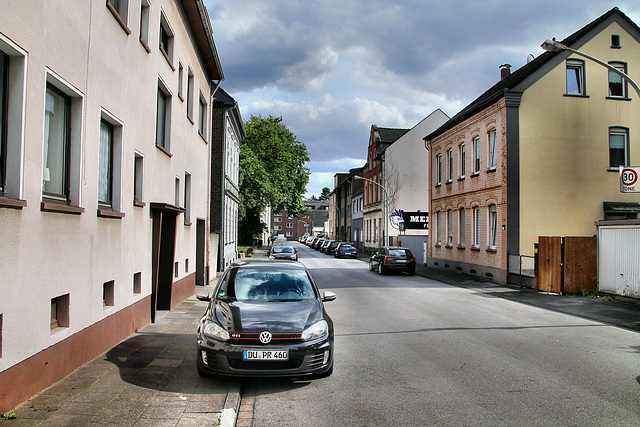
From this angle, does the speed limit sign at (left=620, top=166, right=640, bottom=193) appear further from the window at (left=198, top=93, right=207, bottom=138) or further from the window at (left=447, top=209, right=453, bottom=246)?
the window at (left=447, top=209, right=453, bottom=246)

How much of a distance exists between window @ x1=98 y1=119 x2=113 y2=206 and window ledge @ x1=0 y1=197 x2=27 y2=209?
326 centimetres

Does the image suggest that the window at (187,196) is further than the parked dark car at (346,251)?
No

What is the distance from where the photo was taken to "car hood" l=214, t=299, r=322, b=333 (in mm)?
6320

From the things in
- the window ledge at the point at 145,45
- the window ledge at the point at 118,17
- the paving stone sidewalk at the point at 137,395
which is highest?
the window ledge at the point at 145,45

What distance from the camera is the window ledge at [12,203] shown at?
4.82 m

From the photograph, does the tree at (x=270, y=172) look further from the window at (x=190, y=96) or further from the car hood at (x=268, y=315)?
the car hood at (x=268, y=315)

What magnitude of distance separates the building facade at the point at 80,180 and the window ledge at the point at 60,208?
1 centimetres

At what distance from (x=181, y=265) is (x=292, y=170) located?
119ft

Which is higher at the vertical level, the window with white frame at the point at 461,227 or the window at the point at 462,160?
the window at the point at 462,160

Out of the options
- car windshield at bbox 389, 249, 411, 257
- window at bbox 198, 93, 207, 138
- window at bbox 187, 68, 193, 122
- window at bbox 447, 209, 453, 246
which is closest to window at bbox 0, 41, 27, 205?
window at bbox 187, 68, 193, 122

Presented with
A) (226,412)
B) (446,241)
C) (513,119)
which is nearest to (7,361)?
(226,412)

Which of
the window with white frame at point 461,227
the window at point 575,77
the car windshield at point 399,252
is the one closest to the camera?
the window at point 575,77

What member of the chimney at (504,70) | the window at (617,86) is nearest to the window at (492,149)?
the window at (617,86)

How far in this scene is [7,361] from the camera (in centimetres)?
489
